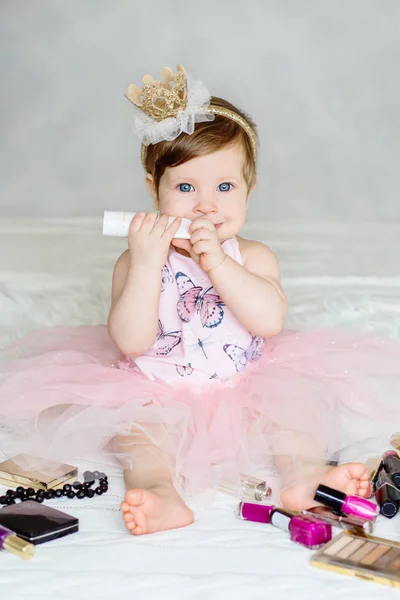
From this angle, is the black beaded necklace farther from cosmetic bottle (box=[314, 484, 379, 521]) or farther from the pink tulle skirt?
cosmetic bottle (box=[314, 484, 379, 521])

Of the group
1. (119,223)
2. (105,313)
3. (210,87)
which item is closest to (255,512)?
(119,223)

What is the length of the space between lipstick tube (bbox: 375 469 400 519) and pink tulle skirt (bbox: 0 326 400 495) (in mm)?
115

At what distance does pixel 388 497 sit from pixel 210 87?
2308 millimetres

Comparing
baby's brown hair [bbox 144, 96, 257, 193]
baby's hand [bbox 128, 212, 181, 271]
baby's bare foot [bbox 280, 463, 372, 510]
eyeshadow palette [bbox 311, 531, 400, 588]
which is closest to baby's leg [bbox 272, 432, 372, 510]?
baby's bare foot [bbox 280, 463, 372, 510]

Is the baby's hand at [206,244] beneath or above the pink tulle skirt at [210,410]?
above

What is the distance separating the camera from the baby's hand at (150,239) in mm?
1440

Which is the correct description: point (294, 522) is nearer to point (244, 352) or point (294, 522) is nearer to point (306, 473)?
point (306, 473)

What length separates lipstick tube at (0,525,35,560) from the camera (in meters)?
1.04

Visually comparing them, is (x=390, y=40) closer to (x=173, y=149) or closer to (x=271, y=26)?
(x=271, y=26)

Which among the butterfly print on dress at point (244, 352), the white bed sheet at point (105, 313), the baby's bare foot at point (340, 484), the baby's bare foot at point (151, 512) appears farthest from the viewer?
the butterfly print on dress at point (244, 352)

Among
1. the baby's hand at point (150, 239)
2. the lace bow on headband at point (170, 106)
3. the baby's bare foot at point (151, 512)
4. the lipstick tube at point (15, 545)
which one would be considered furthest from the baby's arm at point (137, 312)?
the lipstick tube at point (15, 545)

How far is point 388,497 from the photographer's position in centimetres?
119

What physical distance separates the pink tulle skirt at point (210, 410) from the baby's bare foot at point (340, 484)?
2.8 inches

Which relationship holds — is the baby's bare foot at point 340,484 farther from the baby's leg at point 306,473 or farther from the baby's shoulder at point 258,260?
the baby's shoulder at point 258,260
